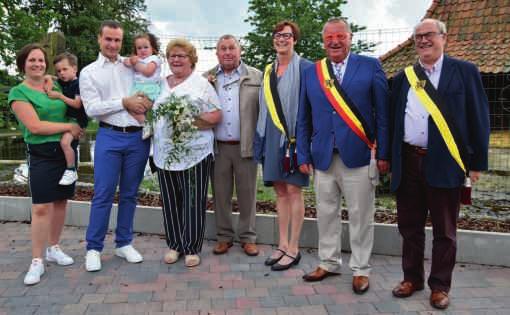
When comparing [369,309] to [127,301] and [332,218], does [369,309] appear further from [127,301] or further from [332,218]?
[127,301]

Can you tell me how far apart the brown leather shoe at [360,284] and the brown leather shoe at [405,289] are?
0.21m

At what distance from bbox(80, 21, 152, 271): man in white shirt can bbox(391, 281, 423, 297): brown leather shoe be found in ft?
8.06

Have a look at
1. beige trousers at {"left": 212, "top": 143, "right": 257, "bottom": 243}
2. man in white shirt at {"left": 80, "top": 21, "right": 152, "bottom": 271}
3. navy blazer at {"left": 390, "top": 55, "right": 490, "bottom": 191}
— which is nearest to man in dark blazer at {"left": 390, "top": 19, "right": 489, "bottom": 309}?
navy blazer at {"left": 390, "top": 55, "right": 490, "bottom": 191}

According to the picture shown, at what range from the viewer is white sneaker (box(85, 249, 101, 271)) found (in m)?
3.97

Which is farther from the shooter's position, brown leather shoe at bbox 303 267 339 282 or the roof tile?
the roof tile

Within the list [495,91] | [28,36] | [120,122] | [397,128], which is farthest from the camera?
[28,36]

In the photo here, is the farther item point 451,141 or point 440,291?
point 440,291

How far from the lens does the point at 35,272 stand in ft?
12.4

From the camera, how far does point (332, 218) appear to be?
3.69 metres

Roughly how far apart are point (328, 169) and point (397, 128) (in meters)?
0.63

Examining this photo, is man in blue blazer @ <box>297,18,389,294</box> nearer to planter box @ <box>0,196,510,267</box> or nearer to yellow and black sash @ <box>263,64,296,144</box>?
yellow and black sash @ <box>263,64,296,144</box>

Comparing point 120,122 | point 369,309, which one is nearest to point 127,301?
point 120,122

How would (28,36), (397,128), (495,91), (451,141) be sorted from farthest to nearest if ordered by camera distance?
1. (28,36)
2. (495,91)
3. (397,128)
4. (451,141)

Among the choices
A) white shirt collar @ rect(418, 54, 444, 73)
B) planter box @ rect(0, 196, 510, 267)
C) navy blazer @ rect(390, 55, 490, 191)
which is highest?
white shirt collar @ rect(418, 54, 444, 73)
